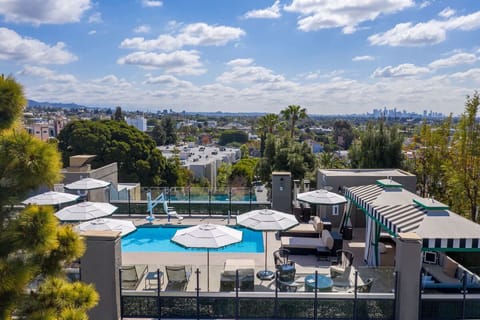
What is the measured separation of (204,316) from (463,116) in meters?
13.6

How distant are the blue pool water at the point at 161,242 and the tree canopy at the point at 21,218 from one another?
339 inches

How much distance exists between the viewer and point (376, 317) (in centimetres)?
825

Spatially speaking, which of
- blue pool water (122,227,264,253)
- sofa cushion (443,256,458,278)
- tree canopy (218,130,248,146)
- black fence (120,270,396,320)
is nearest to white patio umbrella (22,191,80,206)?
blue pool water (122,227,264,253)

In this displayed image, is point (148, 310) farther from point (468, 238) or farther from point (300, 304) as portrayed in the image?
point (468, 238)

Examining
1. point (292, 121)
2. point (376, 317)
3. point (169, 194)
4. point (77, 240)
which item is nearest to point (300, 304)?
point (376, 317)

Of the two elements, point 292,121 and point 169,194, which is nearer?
point 169,194

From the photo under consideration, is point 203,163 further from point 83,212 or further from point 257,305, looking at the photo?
point 257,305

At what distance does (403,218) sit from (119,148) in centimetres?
2922

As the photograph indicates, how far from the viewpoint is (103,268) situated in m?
7.91

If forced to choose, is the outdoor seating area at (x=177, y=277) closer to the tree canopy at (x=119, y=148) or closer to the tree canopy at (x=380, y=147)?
the tree canopy at (x=380, y=147)

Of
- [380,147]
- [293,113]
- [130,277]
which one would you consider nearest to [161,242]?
[130,277]

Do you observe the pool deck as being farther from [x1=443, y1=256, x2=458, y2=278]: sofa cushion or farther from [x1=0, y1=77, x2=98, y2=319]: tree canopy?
[x1=0, y1=77, x2=98, y2=319]: tree canopy

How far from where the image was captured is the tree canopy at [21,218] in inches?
162

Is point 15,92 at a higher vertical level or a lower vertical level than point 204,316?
higher
